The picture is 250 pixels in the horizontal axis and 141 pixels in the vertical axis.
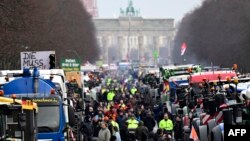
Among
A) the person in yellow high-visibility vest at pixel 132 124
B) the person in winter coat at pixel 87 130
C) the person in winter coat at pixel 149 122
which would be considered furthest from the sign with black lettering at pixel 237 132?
the person in winter coat at pixel 149 122

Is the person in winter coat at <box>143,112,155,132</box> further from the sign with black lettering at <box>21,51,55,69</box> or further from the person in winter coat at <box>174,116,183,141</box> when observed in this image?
the sign with black lettering at <box>21,51,55,69</box>

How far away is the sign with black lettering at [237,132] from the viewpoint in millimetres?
13688

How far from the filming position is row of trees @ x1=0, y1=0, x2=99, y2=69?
137ft

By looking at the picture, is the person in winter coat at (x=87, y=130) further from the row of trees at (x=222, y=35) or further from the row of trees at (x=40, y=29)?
the row of trees at (x=222, y=35)

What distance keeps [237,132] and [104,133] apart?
13.9 metres

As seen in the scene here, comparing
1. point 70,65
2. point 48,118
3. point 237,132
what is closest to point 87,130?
point 48,118

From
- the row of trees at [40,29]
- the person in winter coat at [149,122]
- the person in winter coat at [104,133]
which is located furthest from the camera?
the row of trees at [40,29]

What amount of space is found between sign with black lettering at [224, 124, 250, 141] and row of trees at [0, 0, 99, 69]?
22.8 metres

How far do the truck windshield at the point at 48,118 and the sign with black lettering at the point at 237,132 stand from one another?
880 cm

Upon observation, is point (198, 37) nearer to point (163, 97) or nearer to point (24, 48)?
point (24, 48)

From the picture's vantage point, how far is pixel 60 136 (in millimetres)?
22453

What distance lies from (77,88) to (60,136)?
55.4 ft

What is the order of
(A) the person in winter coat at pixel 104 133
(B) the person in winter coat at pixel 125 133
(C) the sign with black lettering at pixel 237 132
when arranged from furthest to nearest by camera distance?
(B) the person in winter coat at pixel 125 133 < (A) the person in winter coat at pixel 104 133 < (C) the sign with black lettering at pixel 237 132

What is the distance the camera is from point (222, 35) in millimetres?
98438
